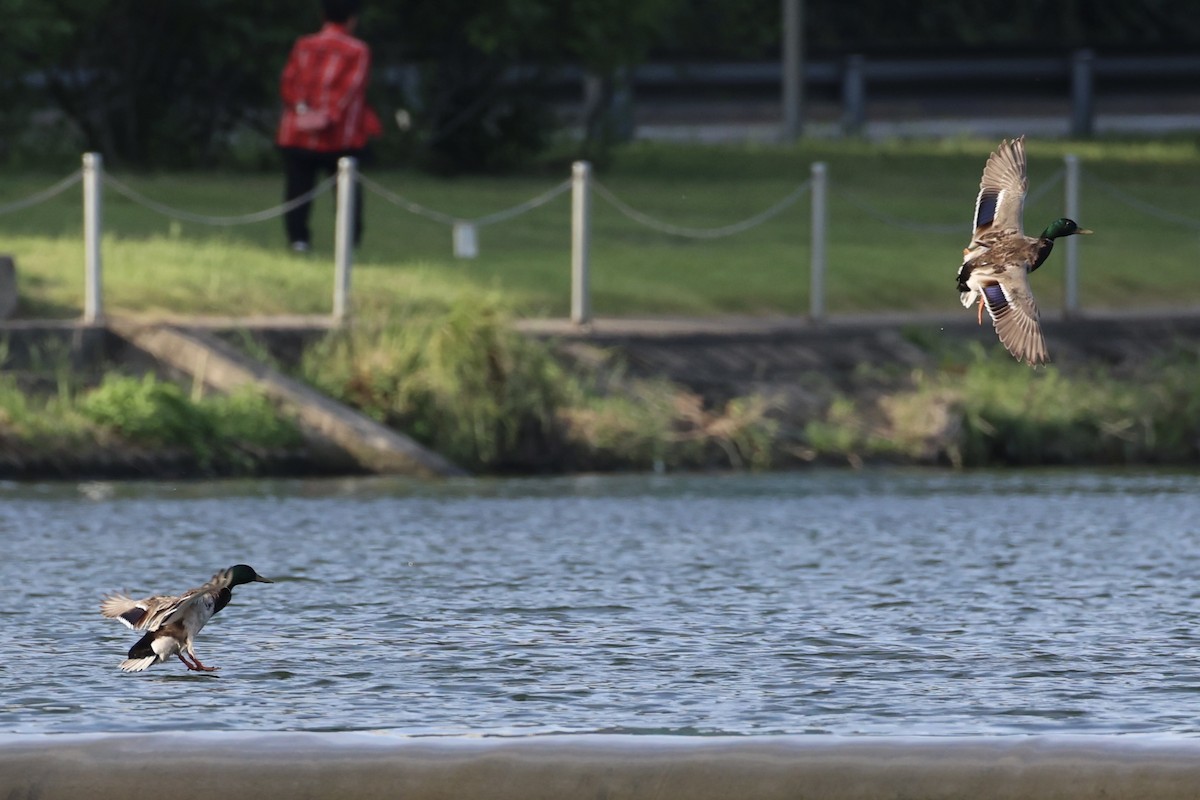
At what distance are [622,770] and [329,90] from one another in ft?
44.6

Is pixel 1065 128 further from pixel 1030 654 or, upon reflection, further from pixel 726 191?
pixel 1030 654

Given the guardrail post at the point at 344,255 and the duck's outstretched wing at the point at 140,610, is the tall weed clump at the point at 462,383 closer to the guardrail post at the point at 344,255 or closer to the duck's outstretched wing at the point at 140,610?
the guardrail post at the point at 344,255

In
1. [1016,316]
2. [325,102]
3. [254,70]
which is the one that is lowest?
[1016,316]

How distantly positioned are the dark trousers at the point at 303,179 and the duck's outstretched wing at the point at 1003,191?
421 inches

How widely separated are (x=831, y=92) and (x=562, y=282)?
1658 cm

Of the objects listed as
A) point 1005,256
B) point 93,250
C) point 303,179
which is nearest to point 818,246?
point 303,179

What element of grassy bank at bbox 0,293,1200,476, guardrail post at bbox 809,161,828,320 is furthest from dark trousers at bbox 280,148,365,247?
guardrail post at bbox 809,161,828,320

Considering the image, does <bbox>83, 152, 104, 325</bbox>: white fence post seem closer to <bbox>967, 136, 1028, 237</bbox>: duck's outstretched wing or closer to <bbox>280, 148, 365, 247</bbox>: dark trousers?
<bbox>280, 148, 365, 247</bbox>: dark trousers

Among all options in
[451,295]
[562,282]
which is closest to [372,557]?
[451,295]

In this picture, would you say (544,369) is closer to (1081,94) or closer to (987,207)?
(987,207)

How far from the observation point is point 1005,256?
8.90 metres

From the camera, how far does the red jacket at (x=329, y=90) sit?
19344 millimetres

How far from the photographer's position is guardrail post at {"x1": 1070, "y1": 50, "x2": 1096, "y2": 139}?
3334 centimetres

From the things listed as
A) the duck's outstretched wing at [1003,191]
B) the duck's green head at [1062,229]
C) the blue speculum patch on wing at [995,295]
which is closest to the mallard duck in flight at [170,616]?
the blue speculum patch on wing at [995,295]
